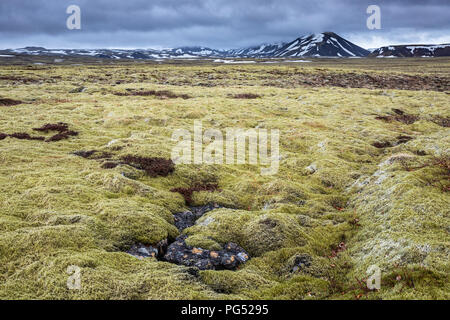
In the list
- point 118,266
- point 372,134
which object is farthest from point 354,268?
point 372,134

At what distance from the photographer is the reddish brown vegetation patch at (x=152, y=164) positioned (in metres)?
16.6

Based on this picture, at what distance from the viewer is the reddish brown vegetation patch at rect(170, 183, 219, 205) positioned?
47.1 feet

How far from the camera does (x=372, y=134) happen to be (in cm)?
2777

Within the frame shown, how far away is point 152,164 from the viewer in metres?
17.5

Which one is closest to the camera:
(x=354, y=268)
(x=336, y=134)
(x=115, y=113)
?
(x=354, y=268)

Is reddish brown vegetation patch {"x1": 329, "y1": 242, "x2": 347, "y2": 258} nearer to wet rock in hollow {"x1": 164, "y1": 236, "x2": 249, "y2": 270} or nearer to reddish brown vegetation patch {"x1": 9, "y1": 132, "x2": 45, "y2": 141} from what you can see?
Answer: wet rock in hollow {"x1": 164, "y1": 236, "x2": 249, "y2": 270}

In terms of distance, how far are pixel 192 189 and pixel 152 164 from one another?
3670mm

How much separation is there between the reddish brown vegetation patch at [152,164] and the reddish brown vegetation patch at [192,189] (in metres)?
1.97

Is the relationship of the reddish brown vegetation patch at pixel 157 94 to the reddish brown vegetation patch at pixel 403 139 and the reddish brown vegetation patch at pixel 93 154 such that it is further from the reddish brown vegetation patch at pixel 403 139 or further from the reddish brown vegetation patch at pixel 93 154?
the reddish brown vegetation patch at pixel 403 139

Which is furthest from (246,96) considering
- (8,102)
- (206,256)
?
(206,256)

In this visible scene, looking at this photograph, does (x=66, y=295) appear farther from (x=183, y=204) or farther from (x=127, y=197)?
(x=183, y=204)

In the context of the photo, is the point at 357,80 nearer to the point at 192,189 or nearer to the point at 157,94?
the point at 157,94

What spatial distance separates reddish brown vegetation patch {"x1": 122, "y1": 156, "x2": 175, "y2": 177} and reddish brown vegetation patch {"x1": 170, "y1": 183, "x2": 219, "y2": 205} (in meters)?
1.97
